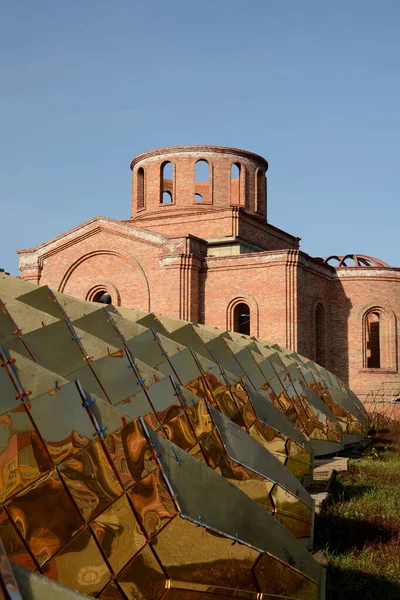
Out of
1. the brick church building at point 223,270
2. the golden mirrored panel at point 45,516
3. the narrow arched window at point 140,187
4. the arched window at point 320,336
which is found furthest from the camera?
the narrow arched window at point 140,187

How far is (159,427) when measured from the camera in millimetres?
5953

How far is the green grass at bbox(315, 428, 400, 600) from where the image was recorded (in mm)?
6383

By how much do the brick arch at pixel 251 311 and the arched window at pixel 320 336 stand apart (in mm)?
3410

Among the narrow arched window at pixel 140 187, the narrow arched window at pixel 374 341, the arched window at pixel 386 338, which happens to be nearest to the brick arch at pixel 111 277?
the narrow arched window at pixel 140 187

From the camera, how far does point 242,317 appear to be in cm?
2898

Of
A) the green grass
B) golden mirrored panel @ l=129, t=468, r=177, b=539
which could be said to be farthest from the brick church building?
golden mirrored panel @ l=129, t=468, r=177, b=539

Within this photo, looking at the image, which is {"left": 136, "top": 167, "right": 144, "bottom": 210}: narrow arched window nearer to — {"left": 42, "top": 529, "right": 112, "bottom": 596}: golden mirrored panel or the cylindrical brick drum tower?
the cylindrical brick drum tower

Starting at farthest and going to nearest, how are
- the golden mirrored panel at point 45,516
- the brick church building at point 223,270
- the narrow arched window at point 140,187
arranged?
the narrow arched window at point 140,187
the brick church building at point 223,270
the golden mirrored panel at point 45,516

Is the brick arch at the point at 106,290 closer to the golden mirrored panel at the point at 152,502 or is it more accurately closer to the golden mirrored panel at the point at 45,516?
the golden mirrored panel at the point at 152,502

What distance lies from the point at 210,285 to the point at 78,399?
20.7 metres

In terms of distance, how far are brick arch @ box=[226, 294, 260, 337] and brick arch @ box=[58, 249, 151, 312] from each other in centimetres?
310

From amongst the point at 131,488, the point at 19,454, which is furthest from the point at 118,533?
the point at 19,454

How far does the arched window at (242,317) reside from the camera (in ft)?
82.4

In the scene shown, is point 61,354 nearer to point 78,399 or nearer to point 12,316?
point 12,316
